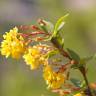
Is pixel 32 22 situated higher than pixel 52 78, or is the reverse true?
pixel 32 22

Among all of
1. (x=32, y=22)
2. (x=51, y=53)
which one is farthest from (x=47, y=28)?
(x=32, y=22)

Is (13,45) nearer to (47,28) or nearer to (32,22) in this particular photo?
(47,28)

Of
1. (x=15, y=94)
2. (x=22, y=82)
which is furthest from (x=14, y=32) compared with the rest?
(x=22, y=82)

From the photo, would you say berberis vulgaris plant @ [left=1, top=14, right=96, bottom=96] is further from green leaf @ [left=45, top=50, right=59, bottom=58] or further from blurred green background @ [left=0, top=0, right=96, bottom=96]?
blurred green background @ [left=0, top=0, right=96, bottom=96]

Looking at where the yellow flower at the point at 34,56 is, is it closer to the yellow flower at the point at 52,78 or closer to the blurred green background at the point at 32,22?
the yellow flower at the point at 52,78

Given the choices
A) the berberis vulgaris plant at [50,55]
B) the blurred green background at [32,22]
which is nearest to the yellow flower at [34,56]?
the berberis vulgaris plant at [50,55]

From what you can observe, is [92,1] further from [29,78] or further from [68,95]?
[68,95]
